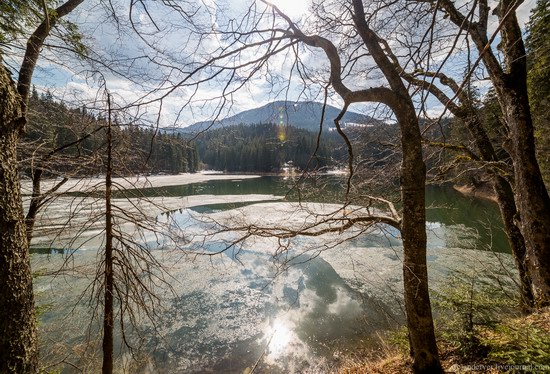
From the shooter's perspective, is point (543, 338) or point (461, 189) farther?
point (461, 189)

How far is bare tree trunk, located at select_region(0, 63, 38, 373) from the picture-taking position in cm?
154

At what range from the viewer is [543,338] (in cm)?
224

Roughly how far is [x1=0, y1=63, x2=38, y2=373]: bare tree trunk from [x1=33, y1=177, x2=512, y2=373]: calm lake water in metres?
1.66

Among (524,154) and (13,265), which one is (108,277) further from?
(524,154)

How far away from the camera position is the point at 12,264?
161 cm

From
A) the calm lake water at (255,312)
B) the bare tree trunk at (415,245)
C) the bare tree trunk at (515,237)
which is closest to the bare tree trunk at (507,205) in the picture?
the bare tree trunk at (515,237)

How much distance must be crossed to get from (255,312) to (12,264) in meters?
6.55

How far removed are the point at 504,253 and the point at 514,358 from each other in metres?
11.8

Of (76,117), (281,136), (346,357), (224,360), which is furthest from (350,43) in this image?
(224,360)

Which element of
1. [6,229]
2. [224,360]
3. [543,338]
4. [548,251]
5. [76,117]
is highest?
[76,117]

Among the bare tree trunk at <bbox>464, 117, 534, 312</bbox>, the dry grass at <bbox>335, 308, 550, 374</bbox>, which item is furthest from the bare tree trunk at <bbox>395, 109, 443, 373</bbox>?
the bare tree trunk at <bbox>464, 117, 534, 312</bbox>

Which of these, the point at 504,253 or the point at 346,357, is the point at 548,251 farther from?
the point at 504,253

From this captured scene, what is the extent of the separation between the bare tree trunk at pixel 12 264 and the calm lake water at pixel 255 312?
166 centimetres

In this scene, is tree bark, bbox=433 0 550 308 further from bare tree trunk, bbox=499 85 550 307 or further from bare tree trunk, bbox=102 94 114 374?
bare tree trunk, bbox=102 94 114 374
